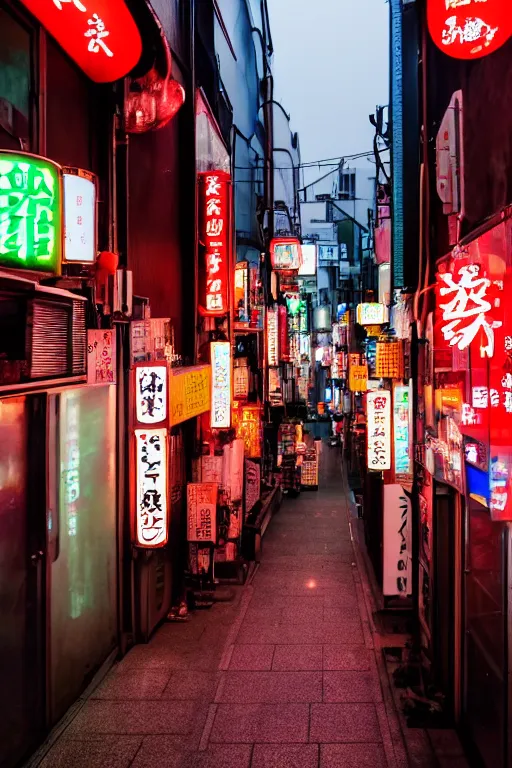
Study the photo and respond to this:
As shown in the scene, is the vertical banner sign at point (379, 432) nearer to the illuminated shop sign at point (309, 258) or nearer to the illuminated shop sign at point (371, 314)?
the illuminated shop sign at point (371, 314)

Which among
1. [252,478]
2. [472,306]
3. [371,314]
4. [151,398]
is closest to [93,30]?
[151,398]

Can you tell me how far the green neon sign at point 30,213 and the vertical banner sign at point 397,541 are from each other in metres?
8.12

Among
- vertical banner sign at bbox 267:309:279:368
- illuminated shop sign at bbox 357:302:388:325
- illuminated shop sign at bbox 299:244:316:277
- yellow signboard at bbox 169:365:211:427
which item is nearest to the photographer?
yellow signboard at bbox 169:365:211:427

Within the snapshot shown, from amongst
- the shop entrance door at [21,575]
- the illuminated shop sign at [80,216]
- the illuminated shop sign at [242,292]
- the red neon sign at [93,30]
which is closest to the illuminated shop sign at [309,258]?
the illuminated shop sign at [242,292]

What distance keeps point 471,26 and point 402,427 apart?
9.72m

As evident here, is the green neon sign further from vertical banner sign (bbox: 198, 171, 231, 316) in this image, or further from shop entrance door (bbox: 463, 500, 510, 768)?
vertical banner sign (bbox: 198, 171, 231, 316)

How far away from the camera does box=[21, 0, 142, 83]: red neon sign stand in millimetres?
8352

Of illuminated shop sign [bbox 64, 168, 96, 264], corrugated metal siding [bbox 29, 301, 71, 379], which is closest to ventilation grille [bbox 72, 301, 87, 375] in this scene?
corrugated metal siding [bbox 29, 301, 71, 379]

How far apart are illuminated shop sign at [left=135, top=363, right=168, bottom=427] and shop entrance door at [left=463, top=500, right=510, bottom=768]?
568 cm

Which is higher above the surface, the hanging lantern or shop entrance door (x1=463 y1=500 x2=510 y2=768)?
the hanging lantern

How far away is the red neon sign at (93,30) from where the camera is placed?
8352mm

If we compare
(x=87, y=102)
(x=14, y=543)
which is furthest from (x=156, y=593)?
(x=87, y=102)

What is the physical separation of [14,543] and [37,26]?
6.46 meters

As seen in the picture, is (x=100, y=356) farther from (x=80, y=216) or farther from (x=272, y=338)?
(x=272, y=338)
